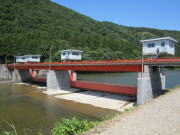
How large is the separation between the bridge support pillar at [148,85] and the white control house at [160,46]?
16.1ft

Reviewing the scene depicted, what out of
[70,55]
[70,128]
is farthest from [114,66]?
[70,128]

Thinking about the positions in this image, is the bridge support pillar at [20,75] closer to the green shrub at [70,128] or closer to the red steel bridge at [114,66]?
the red steel bridge at [114,66]

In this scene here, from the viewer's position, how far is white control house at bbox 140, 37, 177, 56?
30.5 m

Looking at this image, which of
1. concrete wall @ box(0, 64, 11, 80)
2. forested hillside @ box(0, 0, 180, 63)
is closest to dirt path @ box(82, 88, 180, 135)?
concrete wall @ box(0, 64, 11, 80)

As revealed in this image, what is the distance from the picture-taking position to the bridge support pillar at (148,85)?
2480cm

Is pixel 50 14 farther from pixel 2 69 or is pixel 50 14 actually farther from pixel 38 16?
pixel 2 69

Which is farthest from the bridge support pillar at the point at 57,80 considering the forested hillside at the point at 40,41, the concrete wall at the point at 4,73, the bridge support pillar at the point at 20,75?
the forested hillside at the point at 40,41

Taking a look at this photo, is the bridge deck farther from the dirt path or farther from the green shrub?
the green shrub

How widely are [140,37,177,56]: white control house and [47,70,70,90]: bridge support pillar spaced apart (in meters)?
22.9

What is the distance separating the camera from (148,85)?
2558cm

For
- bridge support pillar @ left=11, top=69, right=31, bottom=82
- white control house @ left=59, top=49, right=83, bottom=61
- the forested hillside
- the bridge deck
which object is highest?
the forested hillside

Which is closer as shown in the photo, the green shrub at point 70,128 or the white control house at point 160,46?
the green shrub at point 70,128

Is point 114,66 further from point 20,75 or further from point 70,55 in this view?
point 20,75

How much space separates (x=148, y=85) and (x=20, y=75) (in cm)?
5382
